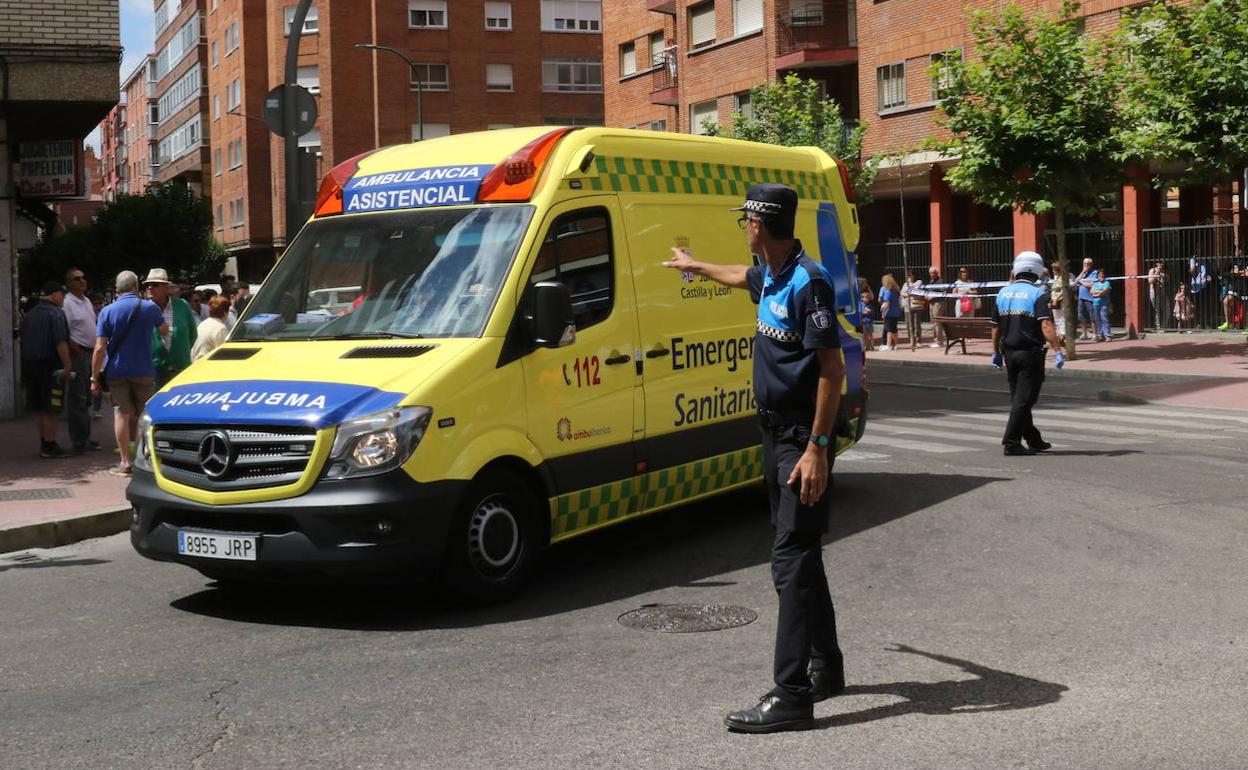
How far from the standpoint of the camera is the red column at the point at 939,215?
38938 mm

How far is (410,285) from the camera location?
7.59 meters

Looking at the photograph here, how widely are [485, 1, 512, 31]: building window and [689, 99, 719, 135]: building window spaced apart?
68.8 feet

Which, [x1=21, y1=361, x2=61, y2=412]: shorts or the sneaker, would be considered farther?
the sneaker

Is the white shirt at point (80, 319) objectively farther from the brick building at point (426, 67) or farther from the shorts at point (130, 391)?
the brick building at point (426, 67)

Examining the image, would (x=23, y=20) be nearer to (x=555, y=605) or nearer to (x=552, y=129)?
(x=552, y=129)

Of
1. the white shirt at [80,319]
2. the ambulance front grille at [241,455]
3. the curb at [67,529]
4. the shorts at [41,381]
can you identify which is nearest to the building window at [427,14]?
the white shirt at [80,319]

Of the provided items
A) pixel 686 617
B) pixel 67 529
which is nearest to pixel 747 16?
pixel 67 529

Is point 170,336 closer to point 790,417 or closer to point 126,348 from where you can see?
point 126,348

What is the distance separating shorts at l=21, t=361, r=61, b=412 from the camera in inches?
554

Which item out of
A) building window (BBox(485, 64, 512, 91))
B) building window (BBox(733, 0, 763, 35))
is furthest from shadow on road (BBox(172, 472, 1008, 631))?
building window (BBox(485, 64, 512, 91))

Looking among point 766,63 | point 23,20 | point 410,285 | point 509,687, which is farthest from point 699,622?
point 766,63

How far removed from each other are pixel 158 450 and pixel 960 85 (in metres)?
22.0

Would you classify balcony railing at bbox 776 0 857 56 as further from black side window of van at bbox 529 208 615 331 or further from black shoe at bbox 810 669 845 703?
black shoe at bbox 810 669 845 703

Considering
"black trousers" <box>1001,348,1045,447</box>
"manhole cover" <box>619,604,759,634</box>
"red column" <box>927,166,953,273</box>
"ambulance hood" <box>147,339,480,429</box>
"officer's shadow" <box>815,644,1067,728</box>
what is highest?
"red column" <box>927,166,953,273</box>
